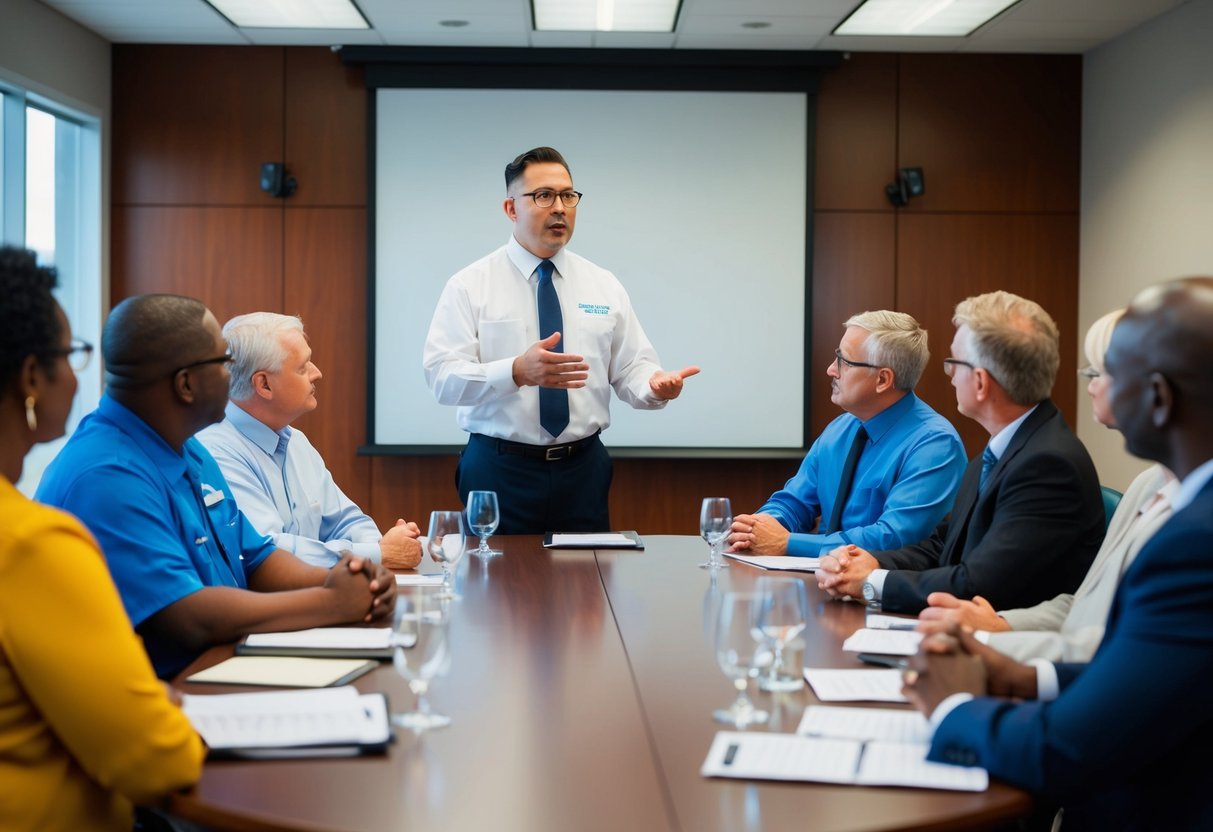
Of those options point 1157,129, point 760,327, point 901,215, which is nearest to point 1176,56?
point 1157,129

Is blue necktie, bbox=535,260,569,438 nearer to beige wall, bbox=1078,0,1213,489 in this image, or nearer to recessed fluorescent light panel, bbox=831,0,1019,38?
recessed fluorescent light panel, bbox=831,0,1019,38

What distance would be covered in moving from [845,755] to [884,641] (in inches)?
26.8

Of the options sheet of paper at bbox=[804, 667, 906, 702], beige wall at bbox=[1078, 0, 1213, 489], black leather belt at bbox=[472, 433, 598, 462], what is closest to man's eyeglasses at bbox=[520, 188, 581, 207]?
black leather belt at bbox=[472, 433, 598, 462]

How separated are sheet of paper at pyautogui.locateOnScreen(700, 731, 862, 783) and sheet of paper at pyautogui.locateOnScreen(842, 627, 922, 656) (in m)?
0.54

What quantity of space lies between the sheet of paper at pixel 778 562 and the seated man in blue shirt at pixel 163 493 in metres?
1.19

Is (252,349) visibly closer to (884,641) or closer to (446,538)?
(446,538)

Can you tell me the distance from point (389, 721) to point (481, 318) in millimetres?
2750

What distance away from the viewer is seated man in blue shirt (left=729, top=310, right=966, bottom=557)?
320 centimetres

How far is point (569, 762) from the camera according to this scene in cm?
152

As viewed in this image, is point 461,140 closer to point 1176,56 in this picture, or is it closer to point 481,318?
point 481,318

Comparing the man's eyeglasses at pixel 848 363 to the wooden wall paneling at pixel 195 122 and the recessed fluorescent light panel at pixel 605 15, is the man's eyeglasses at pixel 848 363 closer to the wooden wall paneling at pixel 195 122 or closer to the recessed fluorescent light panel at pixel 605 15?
the recessed fluorescent light panel at pixel 605 15

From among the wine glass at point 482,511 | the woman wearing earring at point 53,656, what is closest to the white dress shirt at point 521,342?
the wine glass at point 482,511

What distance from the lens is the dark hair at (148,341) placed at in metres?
2.03

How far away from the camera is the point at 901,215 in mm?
6582
